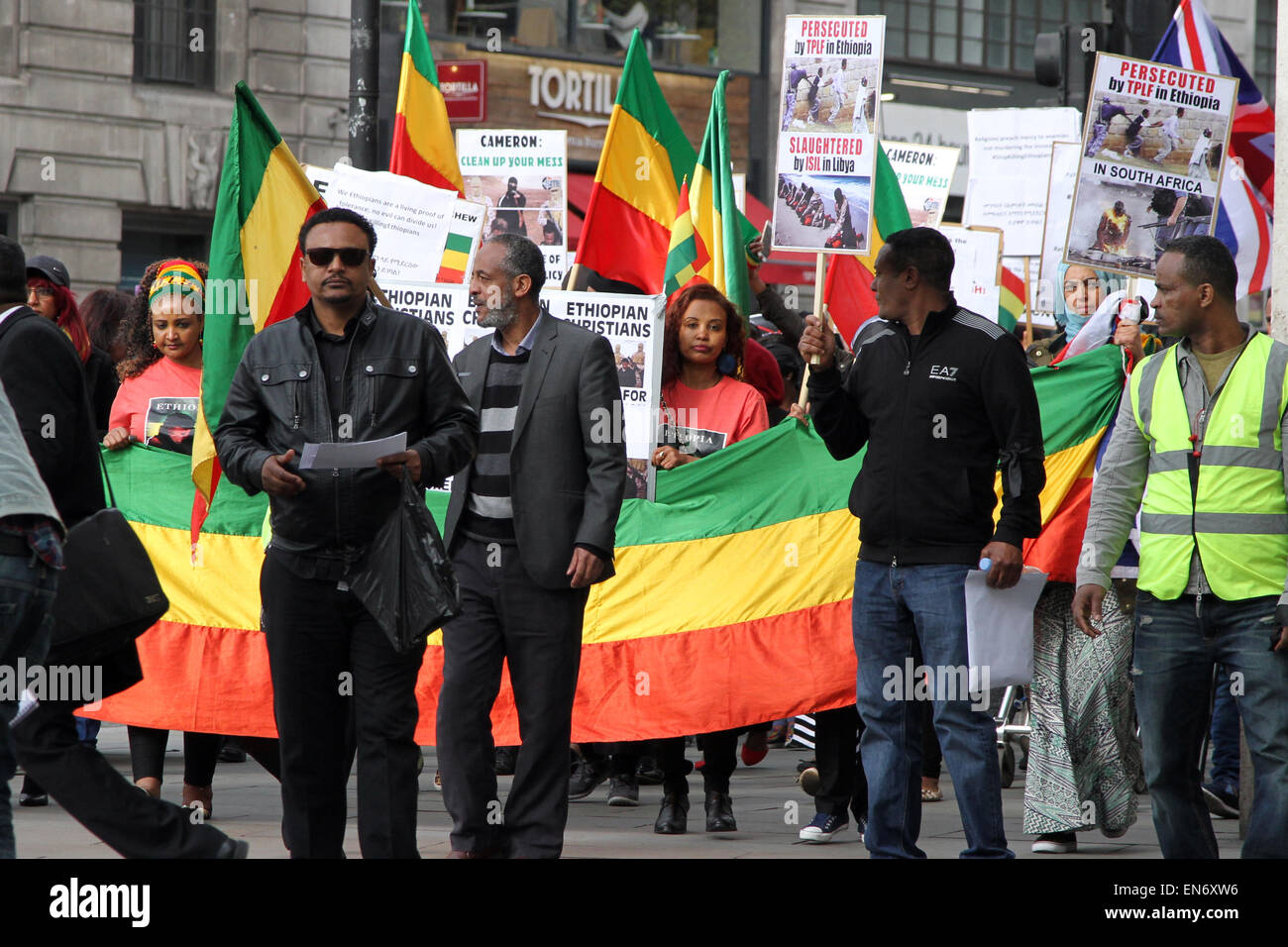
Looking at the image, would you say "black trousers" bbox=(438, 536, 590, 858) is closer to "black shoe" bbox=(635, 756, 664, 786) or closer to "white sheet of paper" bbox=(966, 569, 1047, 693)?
"white sheet of paper" bbox=(966, 569, 1047, 693)

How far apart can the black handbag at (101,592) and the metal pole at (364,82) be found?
624cm

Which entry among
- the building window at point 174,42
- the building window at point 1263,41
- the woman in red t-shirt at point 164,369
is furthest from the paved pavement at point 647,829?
the building window at point 1263,41

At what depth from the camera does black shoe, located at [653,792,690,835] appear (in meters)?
7.89

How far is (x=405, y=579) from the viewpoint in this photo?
5.64 m

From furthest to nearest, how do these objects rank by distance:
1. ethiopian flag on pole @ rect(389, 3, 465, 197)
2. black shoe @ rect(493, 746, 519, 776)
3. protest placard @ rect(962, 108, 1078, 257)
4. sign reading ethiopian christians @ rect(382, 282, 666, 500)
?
protest placard @ rect(962, 108, 1078, 257)
ethiopian flag on pole @ rect(389, 3, 465, 197)
black shoe @ rect(493, 746, 519, 776)
sign reading ethiopian christians @ rect(382, 282, 666, 500)

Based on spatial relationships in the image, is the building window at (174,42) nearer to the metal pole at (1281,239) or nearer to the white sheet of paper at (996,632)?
the metal pole at (1281,239)

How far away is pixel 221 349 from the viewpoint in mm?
7965

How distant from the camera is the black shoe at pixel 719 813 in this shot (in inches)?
311

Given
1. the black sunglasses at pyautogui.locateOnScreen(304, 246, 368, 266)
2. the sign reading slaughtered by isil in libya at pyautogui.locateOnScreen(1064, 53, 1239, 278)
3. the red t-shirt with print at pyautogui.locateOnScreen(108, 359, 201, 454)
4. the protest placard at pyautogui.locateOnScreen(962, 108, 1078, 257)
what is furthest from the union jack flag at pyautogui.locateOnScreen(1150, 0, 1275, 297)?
the black sunglasses at pyautogui.locateOnScreen(304, 246, 368, 266)

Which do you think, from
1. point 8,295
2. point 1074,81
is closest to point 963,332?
point 8,295

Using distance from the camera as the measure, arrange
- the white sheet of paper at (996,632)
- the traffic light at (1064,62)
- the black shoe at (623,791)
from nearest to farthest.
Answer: the white sheet of paper at (996,632) < the black shoe at (623,791) < the traffic light at (1064,62)

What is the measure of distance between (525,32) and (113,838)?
62.1ft

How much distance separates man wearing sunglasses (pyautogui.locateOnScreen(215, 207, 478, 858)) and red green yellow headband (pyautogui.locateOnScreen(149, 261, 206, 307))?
2.77m
